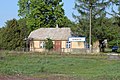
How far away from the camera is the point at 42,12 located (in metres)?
98.8

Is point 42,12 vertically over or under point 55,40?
over

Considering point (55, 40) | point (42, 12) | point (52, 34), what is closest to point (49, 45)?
point (55, 40)

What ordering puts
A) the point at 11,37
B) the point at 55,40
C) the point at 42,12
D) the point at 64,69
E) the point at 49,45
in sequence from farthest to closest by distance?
the point at 42,12 < the point at 55,40 < the point at 49,45 < the point at 11,37 < the point at 64,69

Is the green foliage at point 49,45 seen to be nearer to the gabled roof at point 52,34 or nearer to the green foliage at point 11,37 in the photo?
the gabled roof at point 52,34

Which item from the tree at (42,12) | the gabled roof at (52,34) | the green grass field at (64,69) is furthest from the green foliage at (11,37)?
the green grass field at (64,69)

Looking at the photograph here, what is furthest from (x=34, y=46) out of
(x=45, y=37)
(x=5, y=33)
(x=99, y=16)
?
(x=99, y=16)

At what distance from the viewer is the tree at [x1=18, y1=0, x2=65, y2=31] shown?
318 feet

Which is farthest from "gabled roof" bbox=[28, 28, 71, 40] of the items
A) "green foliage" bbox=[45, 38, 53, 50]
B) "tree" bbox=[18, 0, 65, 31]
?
"tree" bbox=[18, 0, 65, 31]

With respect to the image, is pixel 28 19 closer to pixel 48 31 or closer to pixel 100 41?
pixel 48 31

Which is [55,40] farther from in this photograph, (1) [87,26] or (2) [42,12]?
(2) [42,12]

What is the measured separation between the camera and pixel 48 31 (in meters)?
87.9

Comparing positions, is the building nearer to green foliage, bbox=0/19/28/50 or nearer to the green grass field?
green foliage, bbox=0/19/28/50

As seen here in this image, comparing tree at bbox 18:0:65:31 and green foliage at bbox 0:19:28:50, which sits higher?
tree at bbox 18:0:65:31

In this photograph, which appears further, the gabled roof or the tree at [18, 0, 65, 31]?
the tree at [18, 0, 65, 31]
